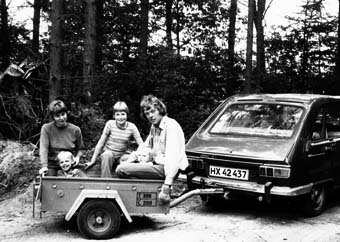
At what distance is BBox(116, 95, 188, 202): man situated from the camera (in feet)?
19.4

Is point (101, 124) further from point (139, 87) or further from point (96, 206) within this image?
point (96, 206)

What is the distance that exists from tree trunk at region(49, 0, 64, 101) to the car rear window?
3.66 metres

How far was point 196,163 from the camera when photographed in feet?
22.9

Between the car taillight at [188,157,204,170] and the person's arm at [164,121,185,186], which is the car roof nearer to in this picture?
the car taillight at [188,157,204,170]

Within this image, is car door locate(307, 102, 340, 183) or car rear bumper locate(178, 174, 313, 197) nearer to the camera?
car rear bumper locate(178, 174, 313, 197)

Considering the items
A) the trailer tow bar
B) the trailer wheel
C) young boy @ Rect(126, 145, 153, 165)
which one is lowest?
the trailer wheel

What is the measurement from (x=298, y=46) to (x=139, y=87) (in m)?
10.9

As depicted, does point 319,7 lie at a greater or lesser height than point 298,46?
greater

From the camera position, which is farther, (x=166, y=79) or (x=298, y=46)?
(x=298, y=46)

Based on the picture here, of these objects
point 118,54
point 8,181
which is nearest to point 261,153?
point 8,181

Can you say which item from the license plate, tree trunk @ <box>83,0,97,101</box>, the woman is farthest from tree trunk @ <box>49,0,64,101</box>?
the license plate

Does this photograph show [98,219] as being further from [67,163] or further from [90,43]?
[90,43]

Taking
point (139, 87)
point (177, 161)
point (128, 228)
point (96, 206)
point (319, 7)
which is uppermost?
point (319, 7)

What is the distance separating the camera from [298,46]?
21.9 metres
